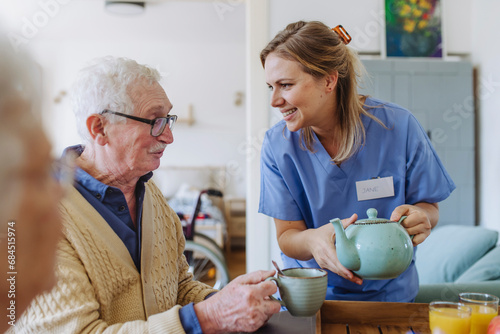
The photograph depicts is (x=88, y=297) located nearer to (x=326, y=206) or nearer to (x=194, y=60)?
(x=326, y=206)

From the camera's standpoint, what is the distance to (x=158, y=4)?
5199 millimetres

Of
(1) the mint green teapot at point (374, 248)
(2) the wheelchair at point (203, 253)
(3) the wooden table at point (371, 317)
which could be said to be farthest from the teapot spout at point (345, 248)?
(2) the wheelchair at point (203, 253)

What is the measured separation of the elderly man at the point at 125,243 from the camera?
3.04 ft

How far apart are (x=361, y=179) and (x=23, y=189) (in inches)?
44.3

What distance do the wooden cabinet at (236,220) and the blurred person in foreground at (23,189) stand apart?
19.7ft

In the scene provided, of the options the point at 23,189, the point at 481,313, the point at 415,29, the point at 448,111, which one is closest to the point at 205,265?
the point at 448,111

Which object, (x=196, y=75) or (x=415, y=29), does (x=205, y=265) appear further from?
(x=196, y=75)

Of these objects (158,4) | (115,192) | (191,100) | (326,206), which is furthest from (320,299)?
(191,100)

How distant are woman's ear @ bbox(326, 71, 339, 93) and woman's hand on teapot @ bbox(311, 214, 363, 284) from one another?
42 centimetres

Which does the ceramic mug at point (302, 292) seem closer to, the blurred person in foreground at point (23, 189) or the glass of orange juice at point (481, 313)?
the glass of orange juice at point (481, 313)

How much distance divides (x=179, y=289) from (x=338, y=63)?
79 cm

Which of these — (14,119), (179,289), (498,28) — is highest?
(498,28)

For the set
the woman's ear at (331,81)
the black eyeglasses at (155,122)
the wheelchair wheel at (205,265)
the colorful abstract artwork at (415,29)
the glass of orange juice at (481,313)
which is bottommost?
the wheelchair wheel at (205,265)

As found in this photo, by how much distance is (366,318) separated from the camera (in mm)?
1114
